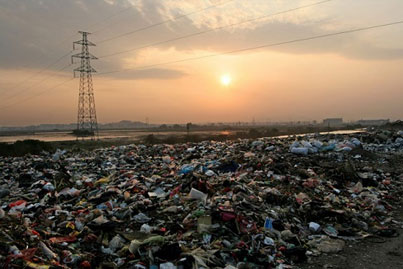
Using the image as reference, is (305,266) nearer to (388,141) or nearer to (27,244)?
(27,244)

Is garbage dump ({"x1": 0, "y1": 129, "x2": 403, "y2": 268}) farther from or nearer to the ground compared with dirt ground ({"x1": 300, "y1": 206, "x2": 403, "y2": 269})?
farther from the ground

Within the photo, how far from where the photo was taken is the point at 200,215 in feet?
16.8

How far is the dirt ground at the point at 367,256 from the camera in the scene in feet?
13.3

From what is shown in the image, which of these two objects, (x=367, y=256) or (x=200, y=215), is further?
(x=200, y=215)

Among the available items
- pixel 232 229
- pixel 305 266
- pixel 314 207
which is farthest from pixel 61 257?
pixel 314 207

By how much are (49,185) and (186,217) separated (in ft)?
16.2

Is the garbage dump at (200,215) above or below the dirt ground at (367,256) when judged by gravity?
above

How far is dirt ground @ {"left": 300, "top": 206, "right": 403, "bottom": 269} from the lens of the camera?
4043 mm

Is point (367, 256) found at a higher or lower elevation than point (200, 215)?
lower

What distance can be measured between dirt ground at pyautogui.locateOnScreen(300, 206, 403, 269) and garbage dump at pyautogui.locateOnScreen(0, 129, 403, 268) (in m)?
0.16

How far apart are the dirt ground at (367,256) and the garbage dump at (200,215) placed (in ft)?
0.51

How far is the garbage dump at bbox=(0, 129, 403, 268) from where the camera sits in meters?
A: 4.00

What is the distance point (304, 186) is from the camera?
23.7ft

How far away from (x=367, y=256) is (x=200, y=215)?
2702 millimetres
